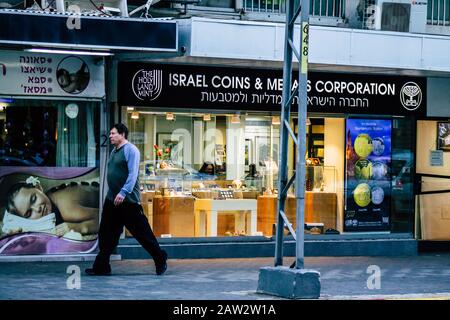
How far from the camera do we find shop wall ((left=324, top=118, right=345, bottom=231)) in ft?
56.9

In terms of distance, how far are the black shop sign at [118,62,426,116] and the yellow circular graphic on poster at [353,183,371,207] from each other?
1.28 metres

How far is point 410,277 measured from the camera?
47.7 feet

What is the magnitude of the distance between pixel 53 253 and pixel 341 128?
525 cm

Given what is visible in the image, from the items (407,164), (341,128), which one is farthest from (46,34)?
(407,164)

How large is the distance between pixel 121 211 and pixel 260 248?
3.38 metres

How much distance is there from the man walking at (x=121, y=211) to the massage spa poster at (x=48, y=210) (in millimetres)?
1744

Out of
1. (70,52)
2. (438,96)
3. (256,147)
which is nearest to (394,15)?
(438,96)

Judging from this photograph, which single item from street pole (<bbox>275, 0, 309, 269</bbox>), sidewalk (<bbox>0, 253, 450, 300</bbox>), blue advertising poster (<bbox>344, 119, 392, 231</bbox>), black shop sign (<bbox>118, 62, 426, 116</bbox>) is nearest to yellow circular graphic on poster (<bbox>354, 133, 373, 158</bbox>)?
blue advertising poster (<bbox>344, 119, 392, 231</bbox>)

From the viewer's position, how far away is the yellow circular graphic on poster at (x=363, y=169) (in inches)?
687

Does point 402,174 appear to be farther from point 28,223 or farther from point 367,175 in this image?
point 28,223

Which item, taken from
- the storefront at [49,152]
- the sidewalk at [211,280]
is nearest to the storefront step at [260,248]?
the sidewalk at [211,280]

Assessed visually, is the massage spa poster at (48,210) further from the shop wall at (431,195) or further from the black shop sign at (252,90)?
the shop wall at (431,195)

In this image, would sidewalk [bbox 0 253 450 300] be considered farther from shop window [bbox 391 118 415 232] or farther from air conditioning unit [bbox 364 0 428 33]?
air conditioning unit [bbox 364 0 428 33]
